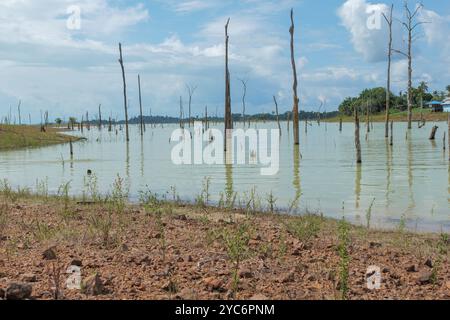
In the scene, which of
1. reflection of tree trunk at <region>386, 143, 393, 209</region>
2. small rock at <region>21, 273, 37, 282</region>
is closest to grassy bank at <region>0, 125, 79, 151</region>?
reflection of tree trunk at <region>386, 143, 393, 209</region>

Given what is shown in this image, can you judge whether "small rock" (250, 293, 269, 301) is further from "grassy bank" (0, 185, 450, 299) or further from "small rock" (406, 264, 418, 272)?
"small rock" (406, 264, 418, 272)

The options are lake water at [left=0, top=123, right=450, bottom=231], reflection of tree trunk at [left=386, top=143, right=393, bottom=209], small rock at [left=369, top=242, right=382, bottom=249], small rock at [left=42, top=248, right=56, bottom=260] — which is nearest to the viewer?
small rock at [left=42, top=248, right=56, bottom=260]

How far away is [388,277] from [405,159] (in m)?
21.1

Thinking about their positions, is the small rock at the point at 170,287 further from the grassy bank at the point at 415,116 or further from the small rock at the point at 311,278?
the grassy bank at the point at 415,116

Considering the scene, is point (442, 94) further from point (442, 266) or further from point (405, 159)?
point (442, 266)

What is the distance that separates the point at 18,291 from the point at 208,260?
2.03 metres

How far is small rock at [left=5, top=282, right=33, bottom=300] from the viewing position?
14.2ft

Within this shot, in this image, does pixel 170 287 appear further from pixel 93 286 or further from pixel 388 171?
pixel 388 171

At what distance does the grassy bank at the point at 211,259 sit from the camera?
471 cm

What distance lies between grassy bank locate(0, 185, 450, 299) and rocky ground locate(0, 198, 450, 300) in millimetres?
11

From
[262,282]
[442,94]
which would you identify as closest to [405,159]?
[262,282]

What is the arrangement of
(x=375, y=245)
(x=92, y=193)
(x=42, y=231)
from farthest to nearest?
(x=92, y=193)
(x=42, y=231)
(x=375, y=245)

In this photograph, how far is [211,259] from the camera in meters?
5.75

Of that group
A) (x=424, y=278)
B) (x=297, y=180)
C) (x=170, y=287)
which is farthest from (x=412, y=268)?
(x=297, y=180)
